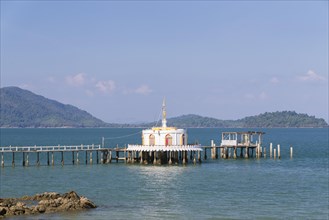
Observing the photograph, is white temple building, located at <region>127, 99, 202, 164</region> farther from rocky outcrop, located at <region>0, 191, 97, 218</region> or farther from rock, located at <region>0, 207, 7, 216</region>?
rock, located at <region>0, 207, 7, 216</region>

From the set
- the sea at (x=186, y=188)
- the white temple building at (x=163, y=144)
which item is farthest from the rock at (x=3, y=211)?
the white temple building at (x=163, y=144)

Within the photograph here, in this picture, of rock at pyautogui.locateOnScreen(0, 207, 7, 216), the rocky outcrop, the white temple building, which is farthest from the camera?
the white temple building

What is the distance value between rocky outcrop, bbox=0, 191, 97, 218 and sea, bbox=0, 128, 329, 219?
0.98 m

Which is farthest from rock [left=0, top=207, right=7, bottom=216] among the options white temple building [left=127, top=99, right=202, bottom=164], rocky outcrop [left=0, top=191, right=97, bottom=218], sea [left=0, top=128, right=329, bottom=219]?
white temple building [left=127, top=99, right=202, bottom=164]

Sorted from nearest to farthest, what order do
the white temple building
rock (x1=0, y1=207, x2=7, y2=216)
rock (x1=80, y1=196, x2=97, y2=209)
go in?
rock (x1=0, y1=207, x2=7, y2=216) < rock (x1=80, y1=196, x2=97, y2=209) < the white temple building

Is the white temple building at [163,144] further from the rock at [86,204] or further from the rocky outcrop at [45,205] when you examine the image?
→ the rock at [86,204]

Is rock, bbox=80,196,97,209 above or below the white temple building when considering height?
below

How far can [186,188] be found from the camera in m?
55.8

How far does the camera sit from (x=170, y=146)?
242 ft

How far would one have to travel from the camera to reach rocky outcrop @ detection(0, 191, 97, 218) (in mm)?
40375

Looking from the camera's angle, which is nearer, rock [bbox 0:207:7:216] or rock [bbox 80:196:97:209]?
rock [bbox 0:207:7:216]

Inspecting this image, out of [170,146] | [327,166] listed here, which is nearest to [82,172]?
[170,146]

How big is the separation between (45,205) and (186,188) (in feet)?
55.4

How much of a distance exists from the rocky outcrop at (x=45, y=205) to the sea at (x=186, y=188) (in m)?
0.98
